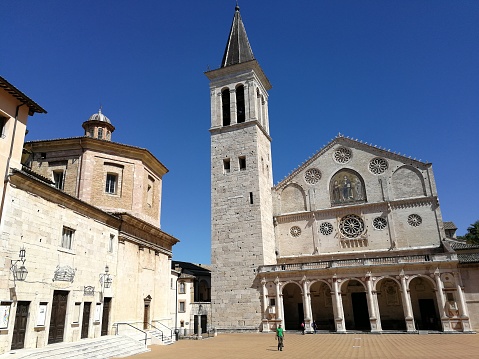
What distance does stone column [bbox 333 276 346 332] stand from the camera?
28.7 metres

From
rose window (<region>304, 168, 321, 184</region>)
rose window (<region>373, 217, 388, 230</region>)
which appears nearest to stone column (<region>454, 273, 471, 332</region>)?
rose window (<region>373, 217, 388, 230</region>)

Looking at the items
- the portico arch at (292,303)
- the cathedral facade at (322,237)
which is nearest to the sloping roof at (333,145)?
the cathedral facade at (322,237)

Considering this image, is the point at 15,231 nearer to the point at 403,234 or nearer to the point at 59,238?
the point at 59,238

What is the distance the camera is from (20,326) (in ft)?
46.0

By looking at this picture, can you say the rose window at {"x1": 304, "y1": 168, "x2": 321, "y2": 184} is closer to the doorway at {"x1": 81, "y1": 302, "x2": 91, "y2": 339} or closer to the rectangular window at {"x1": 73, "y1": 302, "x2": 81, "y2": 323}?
the doorway at {"x1": 81, "y1": 302, "x2": 91, "y2": 339}

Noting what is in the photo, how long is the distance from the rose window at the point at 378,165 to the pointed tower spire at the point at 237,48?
16.5 meters

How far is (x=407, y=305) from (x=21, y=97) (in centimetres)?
2787

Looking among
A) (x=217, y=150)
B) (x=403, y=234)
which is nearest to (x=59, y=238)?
(x=217, y=150)

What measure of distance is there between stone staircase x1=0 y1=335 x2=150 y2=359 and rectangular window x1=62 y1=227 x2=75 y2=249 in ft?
13.7

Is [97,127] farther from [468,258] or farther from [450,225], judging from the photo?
[450,225]

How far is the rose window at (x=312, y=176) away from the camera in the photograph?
37906 millimetres

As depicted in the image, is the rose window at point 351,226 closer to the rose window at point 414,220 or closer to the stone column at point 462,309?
the rose window at point 414,220

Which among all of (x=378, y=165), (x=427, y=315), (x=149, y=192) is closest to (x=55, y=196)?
(x=149, y=192)

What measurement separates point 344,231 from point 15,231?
93.0 ft
